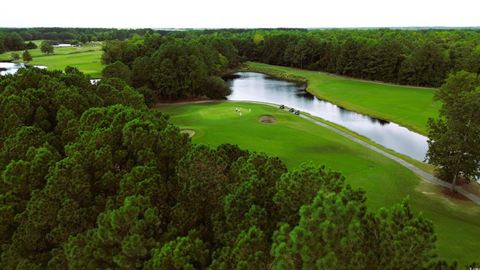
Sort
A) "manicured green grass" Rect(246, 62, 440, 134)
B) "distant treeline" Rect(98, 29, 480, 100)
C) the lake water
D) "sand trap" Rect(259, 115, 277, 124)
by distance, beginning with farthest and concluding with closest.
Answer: "distant treeline" Rect(98, 29, 480, 100), "manicured green grass" Rect(246, 62, 440, 134), "sand trap" Rect(259, 115, 277, 124), the lake water

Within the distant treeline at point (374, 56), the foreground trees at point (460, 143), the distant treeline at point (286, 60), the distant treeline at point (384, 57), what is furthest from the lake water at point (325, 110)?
the distant treeline at point (384, 57)

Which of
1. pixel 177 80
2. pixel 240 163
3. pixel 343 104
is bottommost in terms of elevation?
pixel 343 104

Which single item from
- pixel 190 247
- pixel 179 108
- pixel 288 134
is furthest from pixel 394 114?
pixel 190 247

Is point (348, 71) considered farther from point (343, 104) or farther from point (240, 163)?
point (240, 163)

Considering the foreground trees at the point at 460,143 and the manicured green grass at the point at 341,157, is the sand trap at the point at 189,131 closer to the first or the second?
the manicured green grass at the point at 341,157

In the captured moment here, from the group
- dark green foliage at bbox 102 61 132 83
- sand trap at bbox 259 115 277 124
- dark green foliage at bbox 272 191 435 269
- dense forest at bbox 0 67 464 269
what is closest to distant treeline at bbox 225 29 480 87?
sand trap at bbox 259 115 277 124

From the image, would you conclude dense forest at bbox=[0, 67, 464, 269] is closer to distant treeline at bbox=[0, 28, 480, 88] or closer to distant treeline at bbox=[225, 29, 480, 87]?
distant treeline at bbox=[0, 28, 480, 88]
